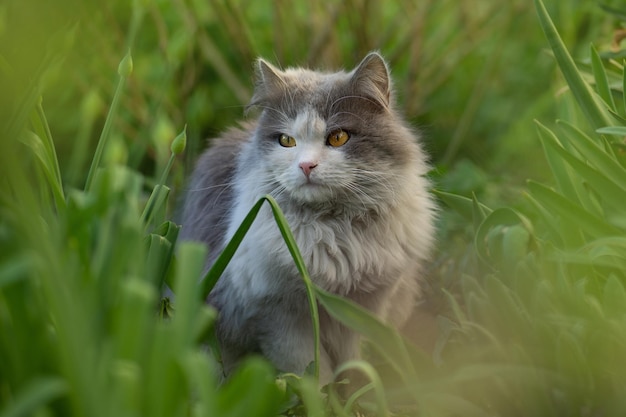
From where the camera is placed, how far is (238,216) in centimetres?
256

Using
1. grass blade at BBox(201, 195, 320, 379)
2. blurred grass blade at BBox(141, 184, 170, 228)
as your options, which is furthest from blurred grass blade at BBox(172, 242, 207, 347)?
blurred grass blade at BBox(141, 184, 170, 228)

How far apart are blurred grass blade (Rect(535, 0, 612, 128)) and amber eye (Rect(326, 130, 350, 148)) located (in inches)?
24.6

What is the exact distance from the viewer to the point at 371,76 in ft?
8.27

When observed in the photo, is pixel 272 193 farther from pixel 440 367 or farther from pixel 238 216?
pixel 440 367

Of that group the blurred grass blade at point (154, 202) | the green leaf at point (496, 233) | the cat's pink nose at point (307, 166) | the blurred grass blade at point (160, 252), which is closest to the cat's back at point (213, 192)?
the cat's pink nose at point (307, 166)

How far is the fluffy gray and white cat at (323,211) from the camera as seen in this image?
2416mm

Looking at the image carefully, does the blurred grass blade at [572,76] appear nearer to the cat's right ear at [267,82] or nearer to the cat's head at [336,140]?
the cat's head at [336,140]

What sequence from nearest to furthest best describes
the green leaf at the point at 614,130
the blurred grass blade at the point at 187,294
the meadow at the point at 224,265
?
the meadow at the point at 224,265
the blurred grass blade at the point at 187,294
the green leaf at the point at 614,130

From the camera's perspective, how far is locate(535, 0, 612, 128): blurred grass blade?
7.64 ft

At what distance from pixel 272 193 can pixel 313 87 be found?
0.36 m

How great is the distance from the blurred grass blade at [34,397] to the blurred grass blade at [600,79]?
5.89ft

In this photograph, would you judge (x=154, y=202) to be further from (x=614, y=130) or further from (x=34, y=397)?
(x=614, y=130)

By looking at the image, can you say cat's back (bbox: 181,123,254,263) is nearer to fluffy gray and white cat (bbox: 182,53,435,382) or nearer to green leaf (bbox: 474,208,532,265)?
fluffy gray and white cat (bbox: 182,53,435,382)

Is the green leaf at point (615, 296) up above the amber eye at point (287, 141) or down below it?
below
